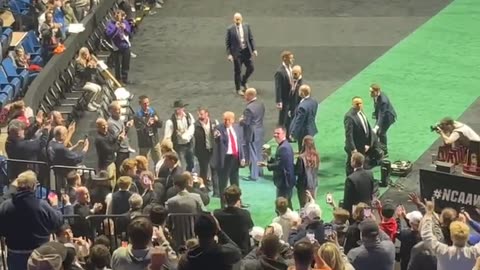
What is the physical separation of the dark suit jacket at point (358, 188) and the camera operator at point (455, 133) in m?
1.47

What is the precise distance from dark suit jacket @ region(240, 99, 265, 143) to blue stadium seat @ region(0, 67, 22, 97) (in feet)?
15.8

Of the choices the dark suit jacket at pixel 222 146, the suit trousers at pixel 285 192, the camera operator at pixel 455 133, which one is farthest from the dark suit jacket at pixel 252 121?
the camera operator at pixel 455 133

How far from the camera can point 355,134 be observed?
1822 cm

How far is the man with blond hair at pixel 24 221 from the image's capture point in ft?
37.6

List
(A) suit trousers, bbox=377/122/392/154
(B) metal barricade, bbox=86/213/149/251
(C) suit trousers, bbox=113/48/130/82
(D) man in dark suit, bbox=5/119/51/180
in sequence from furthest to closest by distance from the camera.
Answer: (C) suit trousers, bbox=113/48/130/82 → (A) suit trousers, bbox=377/122/392/154 → (D) man in dark suit, bbox=5/119/51/180 → (B) metal barricade, bbox=86/213/149/251

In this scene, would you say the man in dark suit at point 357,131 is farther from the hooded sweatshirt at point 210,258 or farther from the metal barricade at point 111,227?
the hooded sweatshirt at point 210,258

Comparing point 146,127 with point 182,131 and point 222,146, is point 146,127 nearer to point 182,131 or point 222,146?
point 182,131

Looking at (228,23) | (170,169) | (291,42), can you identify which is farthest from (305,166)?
(228,23)

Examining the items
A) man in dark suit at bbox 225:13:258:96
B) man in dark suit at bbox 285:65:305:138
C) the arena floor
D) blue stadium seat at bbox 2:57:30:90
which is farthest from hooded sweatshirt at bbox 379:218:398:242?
blue stadium seat at bbox 2:57:30:90

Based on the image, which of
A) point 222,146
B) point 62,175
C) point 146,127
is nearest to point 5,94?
point 146,127

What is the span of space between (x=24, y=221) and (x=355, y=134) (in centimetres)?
793

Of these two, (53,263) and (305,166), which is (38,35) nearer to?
(305,166)

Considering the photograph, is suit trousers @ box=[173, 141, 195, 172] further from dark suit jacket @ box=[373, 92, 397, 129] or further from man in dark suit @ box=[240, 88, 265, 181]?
dark suit jacket @ box=[373, 92, 397, 129]

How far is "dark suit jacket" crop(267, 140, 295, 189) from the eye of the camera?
16750 mm
